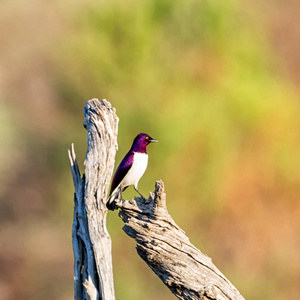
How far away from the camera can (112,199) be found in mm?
4492

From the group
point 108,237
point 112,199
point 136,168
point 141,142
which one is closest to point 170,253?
point 108,237

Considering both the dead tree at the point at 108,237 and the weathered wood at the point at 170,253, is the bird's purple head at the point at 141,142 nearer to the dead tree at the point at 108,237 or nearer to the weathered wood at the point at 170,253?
the dead tree at the point at 108,237

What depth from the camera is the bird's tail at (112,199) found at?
14.6 ft

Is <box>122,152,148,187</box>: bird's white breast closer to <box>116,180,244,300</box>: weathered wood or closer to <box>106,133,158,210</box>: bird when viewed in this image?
<box>106,133,158,210</box>: bird

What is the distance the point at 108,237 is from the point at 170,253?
19.4 inches

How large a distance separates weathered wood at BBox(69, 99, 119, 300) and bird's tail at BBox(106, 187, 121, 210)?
200 millimetres

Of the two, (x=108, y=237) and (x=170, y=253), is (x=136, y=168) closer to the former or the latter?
(x=108, y=237)

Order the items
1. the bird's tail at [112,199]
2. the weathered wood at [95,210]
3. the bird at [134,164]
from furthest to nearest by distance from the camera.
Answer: the bird at [134,164]
the bird's tail at [112,199]
the weathered wood at [95,210]

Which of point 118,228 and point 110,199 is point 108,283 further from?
point 118,228

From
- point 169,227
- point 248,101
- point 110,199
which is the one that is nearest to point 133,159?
point 110,199

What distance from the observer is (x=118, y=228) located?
9.30 m

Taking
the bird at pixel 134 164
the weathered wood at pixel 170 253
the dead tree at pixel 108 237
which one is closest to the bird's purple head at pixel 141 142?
the bird at pixel 134 164

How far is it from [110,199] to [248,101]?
5886 mm

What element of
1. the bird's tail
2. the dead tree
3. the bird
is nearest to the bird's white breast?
the bird
